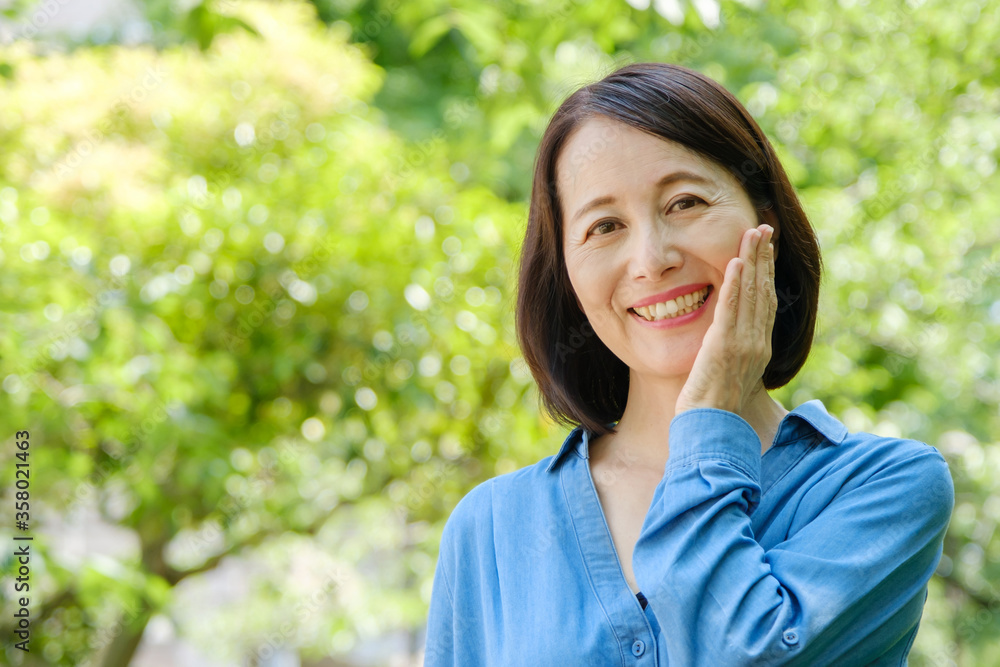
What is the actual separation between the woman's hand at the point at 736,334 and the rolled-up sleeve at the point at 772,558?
0.10 feet

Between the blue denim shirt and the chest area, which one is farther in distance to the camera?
the chest area

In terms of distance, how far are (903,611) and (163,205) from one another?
2731mm

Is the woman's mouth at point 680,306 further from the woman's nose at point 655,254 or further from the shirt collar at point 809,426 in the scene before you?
the shirt collar at point 809,426

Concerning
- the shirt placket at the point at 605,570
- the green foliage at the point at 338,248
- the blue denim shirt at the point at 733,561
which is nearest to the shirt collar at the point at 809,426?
the blue denim shirt at the point at 733,561

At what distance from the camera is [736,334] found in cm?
105

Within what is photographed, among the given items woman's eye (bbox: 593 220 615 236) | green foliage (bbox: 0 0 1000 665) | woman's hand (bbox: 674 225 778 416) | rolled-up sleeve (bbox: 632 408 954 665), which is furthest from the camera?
green foliage (bbox: 0 0 1000 665)

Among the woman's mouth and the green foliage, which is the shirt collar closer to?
the woman's mouth

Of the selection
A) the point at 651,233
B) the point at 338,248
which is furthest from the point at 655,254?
the point at 338,248

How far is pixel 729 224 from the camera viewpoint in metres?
1.10

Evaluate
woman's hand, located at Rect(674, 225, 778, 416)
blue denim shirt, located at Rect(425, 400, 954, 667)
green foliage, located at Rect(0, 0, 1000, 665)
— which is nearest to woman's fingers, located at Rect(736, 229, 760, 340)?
woman's hand, located at Rect(674, 225, 778, 416)

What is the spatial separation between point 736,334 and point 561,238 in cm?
34

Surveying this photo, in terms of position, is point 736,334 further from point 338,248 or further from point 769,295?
point 338,248

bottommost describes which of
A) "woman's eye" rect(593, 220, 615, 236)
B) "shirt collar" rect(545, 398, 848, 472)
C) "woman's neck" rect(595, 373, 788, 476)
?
"woman's neck" rect(595, 373, 788, 476)

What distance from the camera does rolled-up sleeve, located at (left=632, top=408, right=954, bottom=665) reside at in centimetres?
92
